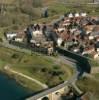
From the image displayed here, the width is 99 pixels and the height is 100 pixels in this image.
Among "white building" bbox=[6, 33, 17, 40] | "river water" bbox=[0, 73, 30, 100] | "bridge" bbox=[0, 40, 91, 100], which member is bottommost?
"river water" bbox=[0, 73, 30, 100]

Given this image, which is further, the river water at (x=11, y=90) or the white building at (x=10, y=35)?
the white building at (x=10, y=35)

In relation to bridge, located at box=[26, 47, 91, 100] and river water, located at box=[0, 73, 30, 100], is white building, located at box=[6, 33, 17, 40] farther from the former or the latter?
river water, located at box=[0, 73, 30, 100]

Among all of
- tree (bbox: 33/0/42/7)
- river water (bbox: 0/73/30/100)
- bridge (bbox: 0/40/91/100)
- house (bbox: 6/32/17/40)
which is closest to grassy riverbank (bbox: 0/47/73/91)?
river water (bbox: 0/73/30/100)

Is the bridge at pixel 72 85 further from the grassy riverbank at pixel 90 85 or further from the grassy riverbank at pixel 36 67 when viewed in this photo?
the grassy riverbank at pixel 36 67

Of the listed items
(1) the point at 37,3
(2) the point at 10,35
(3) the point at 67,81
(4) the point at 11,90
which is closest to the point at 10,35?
(2) the point at 10,35

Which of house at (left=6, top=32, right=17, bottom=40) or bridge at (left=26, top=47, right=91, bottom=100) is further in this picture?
house at (left=6, top=32, right=17, bottom=40)

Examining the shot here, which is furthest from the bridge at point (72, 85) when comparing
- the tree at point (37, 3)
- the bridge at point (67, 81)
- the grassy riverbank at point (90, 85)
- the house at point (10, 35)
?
the tree at point (37, 3)

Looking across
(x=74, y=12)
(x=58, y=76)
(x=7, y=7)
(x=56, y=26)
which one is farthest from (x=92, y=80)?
(x=7, y=7)

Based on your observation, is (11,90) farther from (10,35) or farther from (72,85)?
(10,35)
